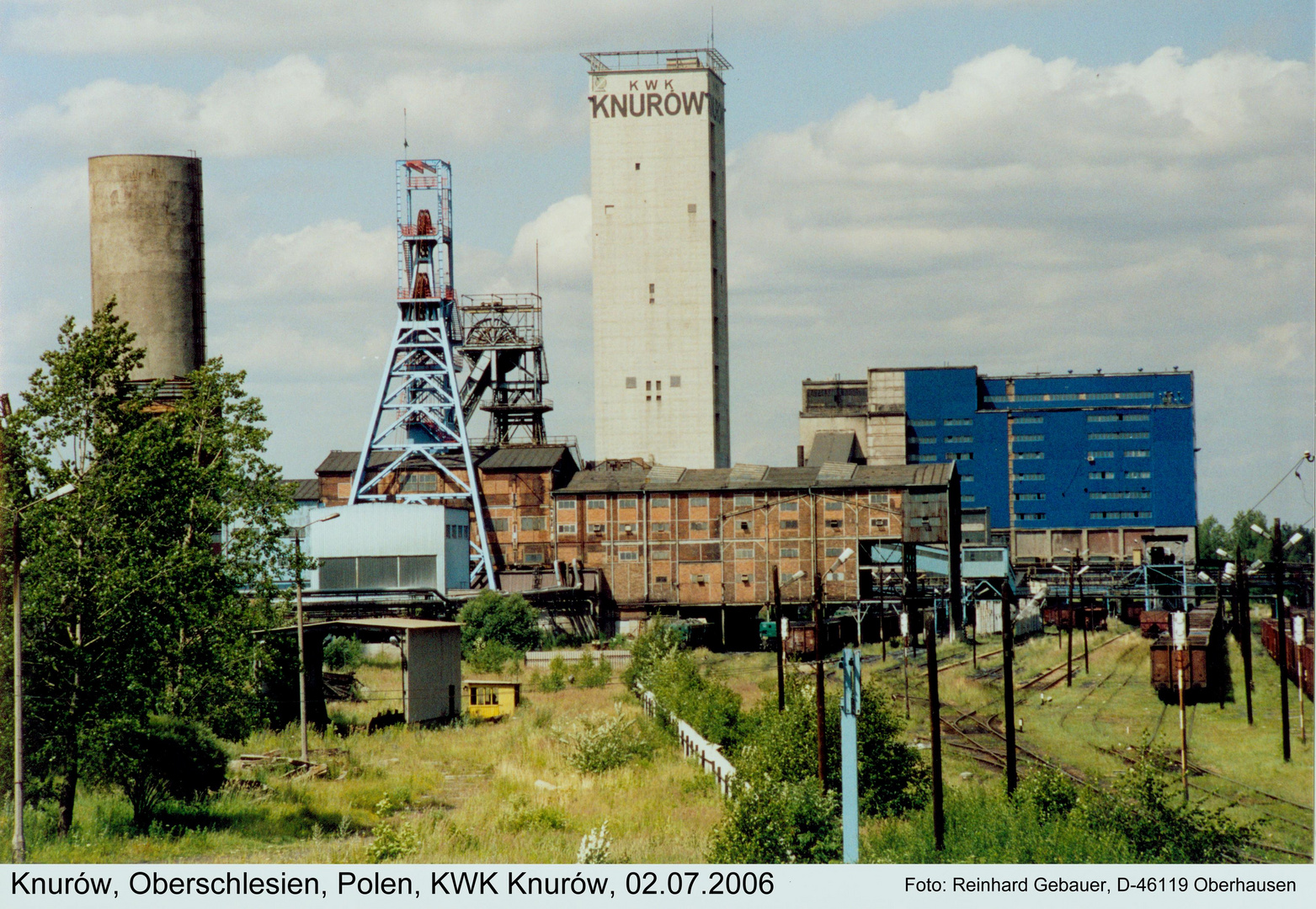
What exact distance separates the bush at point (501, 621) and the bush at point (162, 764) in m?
35.6

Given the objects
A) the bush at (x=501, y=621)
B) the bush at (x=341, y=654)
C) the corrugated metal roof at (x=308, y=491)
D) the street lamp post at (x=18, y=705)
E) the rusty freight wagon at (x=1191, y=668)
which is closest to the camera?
the street lamp post at (x=18, y=705)

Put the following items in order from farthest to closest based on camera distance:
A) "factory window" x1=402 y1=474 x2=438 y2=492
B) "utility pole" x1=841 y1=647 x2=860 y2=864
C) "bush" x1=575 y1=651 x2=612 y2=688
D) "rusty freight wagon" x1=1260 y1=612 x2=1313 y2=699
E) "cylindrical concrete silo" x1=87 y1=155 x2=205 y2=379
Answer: "factory window" x1=402 y1=474 x2=438 y2=492 → "bush" x1=575 y1=651 x2=612 y2=688 → "cylindrical concrete silo" x1=87 y1=155 x2=205 y2=379 → "rusty freight wagon" x1=1260 y1=612 x2=1313 y2=699 → "utility pole" x1=841 y1=647 x2=860 y2=864

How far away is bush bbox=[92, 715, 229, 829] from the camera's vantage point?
2150 centimetres

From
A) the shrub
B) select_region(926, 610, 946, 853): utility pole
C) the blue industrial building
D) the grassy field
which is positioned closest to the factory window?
the grassy field

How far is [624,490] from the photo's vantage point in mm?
74375

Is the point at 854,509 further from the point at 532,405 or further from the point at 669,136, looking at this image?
the point at 669,136

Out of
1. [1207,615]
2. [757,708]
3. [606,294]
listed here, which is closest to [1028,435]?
[606,294]

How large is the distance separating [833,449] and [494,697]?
65956 mm

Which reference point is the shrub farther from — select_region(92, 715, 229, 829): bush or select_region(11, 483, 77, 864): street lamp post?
select_region(11, 483, 77, 864): street lamp post

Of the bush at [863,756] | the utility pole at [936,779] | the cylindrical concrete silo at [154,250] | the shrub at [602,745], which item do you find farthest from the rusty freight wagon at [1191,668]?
the cylindrical concrete silo at [154,250]

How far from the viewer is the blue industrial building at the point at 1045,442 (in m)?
110

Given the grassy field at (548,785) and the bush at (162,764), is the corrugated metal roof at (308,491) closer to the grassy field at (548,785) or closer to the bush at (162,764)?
the grassy field at (548,785)

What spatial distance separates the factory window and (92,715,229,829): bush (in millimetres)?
52203

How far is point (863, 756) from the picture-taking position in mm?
23797
